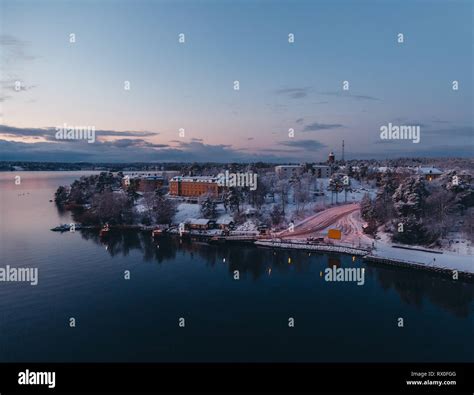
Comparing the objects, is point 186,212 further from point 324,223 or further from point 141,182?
point 324,223

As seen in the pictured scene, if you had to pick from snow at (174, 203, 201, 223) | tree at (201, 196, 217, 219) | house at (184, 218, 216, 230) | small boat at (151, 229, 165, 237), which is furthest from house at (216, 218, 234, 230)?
small boat at (151, 229, 165, 237)

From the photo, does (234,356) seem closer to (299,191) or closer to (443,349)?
(443,349)

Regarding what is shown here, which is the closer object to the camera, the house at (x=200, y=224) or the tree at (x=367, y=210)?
the tree at (x=367, y=210)

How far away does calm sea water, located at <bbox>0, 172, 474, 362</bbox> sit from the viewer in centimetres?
515

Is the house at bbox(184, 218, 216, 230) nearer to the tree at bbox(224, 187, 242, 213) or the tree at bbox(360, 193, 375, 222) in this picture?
the tree at bbox(224, 187, 242, 213)

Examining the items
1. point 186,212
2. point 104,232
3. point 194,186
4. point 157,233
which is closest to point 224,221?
point 186,212

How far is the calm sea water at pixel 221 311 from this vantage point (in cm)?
515

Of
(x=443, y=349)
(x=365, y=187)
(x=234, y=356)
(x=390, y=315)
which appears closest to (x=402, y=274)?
(x=390, y=315)

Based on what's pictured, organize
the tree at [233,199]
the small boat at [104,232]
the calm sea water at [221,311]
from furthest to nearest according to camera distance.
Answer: the tree at [233,199]
the small boat at [104,232]
the calm sea water at [221,311]

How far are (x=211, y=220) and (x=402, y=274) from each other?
7428 millimetres

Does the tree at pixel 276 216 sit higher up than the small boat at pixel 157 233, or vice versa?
the tree at pixel 276 216

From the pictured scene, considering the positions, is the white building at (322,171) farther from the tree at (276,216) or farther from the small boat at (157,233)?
the small boat at (157,233)

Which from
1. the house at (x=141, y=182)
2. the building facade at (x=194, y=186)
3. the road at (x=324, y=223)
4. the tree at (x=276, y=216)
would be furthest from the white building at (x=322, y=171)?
the tree at (x=276, y=216)

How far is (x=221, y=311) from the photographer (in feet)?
20.8
